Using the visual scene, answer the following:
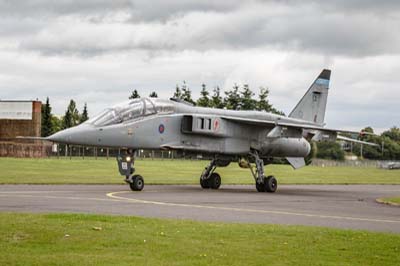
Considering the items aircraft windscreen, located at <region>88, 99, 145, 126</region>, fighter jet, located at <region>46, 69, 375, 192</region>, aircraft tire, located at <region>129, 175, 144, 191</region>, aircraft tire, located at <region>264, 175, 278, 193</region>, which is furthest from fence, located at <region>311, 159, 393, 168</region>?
aircraft tire, located at <region>129, 175, 144, 191</region>

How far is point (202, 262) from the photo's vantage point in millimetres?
11023

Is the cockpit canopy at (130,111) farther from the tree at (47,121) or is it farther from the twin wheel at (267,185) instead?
the tree at (47,121)

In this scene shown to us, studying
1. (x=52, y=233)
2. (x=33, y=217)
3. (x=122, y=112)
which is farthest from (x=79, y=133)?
(x=52, y=233)

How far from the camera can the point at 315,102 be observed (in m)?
39.4

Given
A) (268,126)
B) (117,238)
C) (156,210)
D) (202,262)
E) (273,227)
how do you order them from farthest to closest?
1. (268,126)
2. (156,210)
3. (273,227)
4. (117,238)
5. (202,262)

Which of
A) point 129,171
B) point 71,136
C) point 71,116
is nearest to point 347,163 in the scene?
point 71,116

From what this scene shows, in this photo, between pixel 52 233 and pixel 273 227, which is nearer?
pixel 52 233

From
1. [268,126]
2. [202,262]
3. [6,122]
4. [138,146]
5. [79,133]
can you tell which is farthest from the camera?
[6,122]

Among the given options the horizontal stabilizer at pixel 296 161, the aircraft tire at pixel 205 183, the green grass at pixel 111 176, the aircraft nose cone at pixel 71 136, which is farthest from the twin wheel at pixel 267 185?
the aircraft nose cone at pixel 71 136

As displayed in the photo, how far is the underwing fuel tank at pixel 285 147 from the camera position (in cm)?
3450

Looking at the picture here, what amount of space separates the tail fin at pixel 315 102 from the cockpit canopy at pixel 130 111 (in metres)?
10.5

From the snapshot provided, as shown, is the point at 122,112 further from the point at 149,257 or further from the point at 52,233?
the point at 149,257

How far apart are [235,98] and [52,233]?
7315cm

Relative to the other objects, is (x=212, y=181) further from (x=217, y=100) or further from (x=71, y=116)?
(x=71, y=116)
